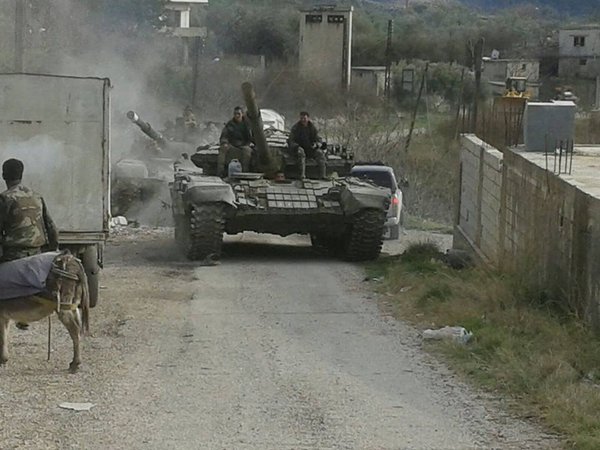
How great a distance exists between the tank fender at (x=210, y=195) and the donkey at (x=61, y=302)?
8.28m

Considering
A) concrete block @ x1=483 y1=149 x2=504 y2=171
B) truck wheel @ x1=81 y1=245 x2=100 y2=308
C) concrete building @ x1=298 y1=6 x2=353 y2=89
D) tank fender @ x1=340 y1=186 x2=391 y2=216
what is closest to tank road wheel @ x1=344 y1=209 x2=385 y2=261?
tank fender @ x1=340 y1=186 x2=391 y2=216

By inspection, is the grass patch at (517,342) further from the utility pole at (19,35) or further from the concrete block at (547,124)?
the utility pole at (19,35)

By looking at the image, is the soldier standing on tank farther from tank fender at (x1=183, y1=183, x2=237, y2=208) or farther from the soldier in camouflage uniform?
tank fender at (x1=183, y1=183, x2=237, y2=208)

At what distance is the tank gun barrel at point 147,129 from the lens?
28.7 meters

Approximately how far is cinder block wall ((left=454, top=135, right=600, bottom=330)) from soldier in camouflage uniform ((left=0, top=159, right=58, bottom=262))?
188 inches

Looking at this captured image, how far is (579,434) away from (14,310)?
14.3ft

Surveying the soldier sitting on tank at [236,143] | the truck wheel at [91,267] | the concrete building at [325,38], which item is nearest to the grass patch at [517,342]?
the truck wheel at [91,267]

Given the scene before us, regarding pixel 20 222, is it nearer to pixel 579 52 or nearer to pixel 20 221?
pixel 20 221

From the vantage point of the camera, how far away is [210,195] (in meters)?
19.4

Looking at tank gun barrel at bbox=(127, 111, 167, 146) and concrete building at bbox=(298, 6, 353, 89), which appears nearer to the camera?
tank gun barrel at bbox=(127, 111, 167, 146)

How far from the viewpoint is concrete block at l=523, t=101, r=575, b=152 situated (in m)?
19.0

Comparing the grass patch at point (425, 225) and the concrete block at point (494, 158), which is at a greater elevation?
the concrete block at point (494, 158)

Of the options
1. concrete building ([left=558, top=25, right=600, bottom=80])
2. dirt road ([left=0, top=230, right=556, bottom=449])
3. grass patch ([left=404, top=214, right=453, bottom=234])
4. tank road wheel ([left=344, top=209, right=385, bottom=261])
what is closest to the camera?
dirt road ([left=0, top=230, right=556, bottom=449])

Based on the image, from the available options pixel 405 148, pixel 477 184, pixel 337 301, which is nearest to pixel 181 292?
pixel 337 301
